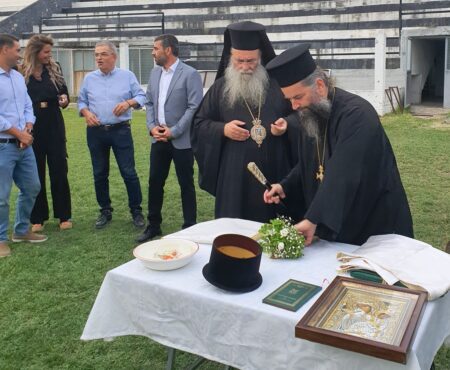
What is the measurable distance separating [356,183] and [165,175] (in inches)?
124

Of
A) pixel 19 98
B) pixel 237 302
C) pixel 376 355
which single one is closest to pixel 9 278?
pixel 19 98

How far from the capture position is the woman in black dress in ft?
17.6

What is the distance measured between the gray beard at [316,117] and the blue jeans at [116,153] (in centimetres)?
314

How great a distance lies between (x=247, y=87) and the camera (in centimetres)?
377

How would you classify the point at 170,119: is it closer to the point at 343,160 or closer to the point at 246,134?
the point at 246,134

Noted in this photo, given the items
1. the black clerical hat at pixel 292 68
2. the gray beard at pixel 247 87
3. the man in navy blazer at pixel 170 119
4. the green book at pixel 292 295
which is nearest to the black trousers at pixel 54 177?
the man in navy blazer at pixel 170 119

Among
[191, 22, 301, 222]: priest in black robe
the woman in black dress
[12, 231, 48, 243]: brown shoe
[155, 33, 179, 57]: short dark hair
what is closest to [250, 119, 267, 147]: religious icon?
[191, 22, 301, 222]: priest in black robe

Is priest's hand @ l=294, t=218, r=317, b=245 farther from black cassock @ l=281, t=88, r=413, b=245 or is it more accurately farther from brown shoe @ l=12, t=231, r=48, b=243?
brown shoe @ l=12, t=231, r=48, b=243

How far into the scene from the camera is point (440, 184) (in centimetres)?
733

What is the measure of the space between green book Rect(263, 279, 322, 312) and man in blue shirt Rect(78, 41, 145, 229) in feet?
12.4

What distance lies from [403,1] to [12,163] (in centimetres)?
1630

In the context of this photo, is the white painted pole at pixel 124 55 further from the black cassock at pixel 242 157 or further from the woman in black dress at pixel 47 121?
the black cassock at pixel 242 157

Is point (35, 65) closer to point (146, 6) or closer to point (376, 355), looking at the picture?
point (376, 355)

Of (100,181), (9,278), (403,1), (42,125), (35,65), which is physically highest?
(403,1)
